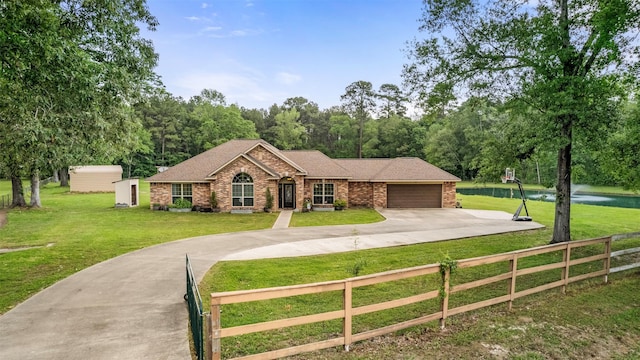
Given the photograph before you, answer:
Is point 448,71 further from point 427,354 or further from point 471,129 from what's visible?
point 471,129

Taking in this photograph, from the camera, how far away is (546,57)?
10.1m

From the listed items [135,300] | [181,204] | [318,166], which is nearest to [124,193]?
[181,204]

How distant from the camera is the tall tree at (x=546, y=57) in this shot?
9.55 m

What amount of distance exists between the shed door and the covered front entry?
22.3ft

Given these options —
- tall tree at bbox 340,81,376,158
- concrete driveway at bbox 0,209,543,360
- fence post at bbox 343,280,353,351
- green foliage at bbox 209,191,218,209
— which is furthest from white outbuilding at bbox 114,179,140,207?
tall tree at bbox 340,81,376,158

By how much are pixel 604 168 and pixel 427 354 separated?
391 inches

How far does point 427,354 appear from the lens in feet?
16.5

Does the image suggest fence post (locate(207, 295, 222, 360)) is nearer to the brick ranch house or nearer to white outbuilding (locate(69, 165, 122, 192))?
the brick ranch house

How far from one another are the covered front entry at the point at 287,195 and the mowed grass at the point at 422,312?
1251cm

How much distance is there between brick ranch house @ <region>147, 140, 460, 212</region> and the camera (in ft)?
72.1

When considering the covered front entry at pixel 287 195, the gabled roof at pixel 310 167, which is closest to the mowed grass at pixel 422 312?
the gabled roof at pixel 310 167

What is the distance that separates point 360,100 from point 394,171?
121 ft

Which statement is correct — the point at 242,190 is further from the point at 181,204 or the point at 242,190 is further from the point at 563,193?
the point at 563,193

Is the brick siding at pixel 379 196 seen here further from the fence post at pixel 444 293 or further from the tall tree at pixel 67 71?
the fence post at pixel 444 293
